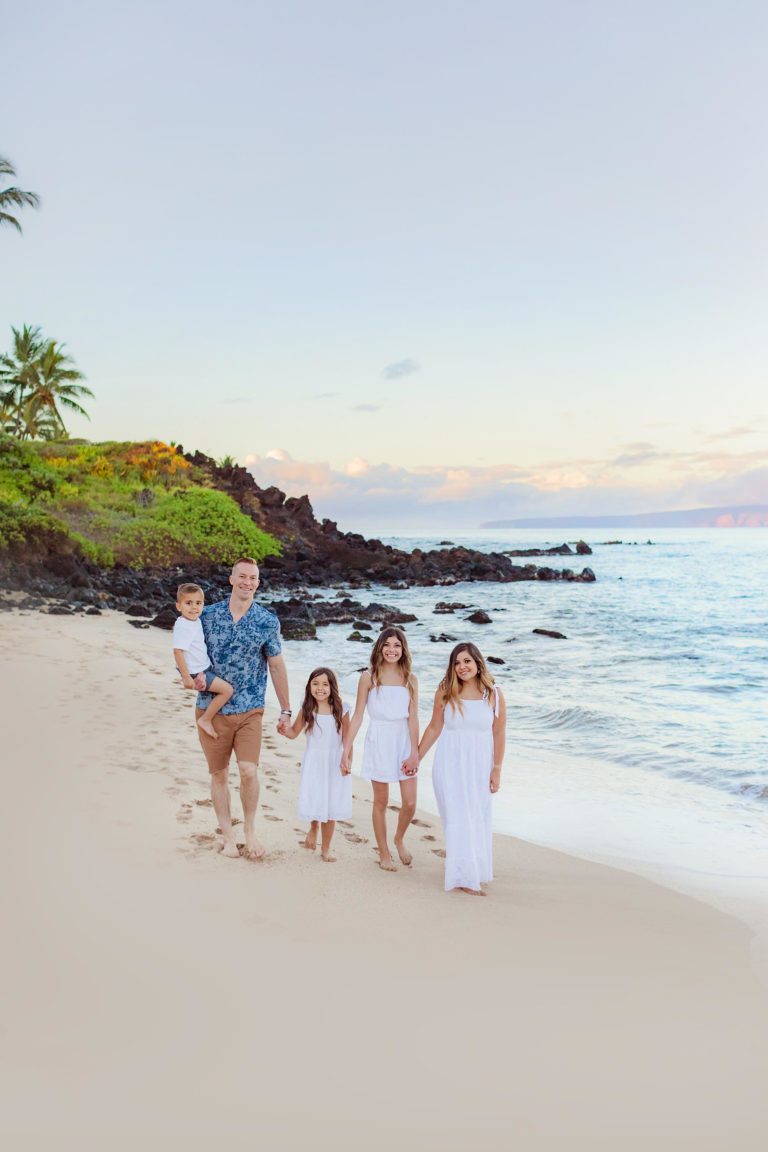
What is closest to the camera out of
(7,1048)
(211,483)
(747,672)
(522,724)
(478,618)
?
(7,1048)

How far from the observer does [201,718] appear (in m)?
5.95

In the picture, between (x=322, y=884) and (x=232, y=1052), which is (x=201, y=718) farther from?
(x=232, y=1052)

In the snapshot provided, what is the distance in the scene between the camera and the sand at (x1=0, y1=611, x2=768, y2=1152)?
3.46 metres

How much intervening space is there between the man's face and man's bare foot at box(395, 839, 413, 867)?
7.42 feet

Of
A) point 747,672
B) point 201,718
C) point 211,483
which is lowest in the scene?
point 747,672

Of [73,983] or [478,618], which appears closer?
[73,983]

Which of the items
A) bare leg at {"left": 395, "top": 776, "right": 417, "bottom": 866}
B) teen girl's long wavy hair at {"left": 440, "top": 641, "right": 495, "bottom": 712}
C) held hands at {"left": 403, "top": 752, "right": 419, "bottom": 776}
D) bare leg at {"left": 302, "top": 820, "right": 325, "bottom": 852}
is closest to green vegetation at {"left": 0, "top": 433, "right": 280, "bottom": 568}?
bare leg at {"left": 302, "top": 820, "right": 325, "bottom": 852}

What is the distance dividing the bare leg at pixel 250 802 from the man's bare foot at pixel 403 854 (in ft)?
3.36

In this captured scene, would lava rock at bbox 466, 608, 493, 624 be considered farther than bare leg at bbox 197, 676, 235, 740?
Yes

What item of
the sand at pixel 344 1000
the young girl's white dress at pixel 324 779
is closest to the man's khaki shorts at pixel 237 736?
the young girl's white dress at pixel 324 779

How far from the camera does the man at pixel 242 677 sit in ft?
19.3

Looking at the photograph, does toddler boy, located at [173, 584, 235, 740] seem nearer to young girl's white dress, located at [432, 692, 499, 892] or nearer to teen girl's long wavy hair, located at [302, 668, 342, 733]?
teen girl's long wavy hair, located at [302, 668, 342, 733]

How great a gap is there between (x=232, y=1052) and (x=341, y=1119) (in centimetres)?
63

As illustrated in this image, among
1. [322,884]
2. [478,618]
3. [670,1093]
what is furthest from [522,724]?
[478,618]
